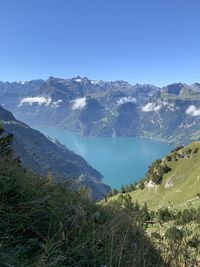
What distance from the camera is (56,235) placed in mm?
6023

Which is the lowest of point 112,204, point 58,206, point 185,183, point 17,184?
point 185,183

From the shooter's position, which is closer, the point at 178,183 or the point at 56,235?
the point at 56,235

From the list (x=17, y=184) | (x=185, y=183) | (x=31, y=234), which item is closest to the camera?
(x=31, y=234)

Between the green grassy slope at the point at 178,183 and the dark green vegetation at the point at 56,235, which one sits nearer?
the dark green vegetation at the point at 56,235

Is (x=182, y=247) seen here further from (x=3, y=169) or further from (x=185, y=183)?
(x=185, y=183)

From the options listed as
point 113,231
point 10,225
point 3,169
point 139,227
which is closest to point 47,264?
point 10,225

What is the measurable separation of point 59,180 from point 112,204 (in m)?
1.40

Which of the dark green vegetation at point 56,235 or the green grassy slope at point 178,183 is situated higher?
the dark green vegetation at point 56,235

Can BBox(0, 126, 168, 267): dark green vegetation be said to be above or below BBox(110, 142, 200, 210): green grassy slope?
above

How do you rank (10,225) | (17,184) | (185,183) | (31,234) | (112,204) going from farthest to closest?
(185,183) → (112,204) → (17,184) → (31,234) → (10,225)

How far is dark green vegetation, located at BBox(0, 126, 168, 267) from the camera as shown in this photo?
5242 millimetres

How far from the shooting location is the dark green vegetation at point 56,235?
17.2 feet

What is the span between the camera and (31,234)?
239 inches

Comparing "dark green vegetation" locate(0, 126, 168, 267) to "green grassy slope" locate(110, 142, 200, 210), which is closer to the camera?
"dark green vegetation" locate(0, 126, 168, 267)
